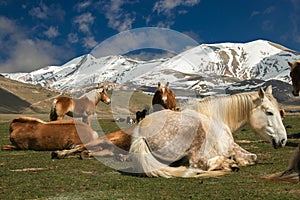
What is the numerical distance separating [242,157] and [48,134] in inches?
357

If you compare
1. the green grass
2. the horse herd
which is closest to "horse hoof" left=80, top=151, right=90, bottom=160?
the green grass

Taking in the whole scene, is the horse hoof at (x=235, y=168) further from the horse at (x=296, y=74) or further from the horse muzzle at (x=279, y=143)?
the horse at (x=296, y=74)

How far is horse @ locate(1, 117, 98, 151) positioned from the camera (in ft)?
52.2

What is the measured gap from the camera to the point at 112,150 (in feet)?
43.7

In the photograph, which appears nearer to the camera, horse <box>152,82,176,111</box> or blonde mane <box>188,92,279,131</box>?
blonde mane <box>188,92,279,131</box>

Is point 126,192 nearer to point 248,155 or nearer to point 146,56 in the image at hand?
point 248,155

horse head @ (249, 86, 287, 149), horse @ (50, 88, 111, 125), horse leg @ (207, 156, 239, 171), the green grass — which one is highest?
horse @ (50, 88, 111, 125)

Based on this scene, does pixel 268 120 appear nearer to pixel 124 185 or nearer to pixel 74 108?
pixel 124 185

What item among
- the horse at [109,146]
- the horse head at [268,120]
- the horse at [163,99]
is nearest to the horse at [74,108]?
the horse at [163,99]

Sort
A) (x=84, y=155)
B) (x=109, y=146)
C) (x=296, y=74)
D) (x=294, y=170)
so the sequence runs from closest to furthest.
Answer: (x=294, y=170)
(x=296, y=74)
(x=109, y=146)
(x=84, y=155)

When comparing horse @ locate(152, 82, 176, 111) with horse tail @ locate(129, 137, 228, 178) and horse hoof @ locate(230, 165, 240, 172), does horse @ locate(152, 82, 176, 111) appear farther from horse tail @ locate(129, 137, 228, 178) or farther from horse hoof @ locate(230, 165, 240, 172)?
horse hoof @ locate(230, 165, 240, 172)

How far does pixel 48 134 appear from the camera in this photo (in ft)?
53.9

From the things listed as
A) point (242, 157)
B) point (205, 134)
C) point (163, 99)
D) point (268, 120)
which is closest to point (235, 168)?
point (242, 157)

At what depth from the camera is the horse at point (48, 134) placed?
15.9m
